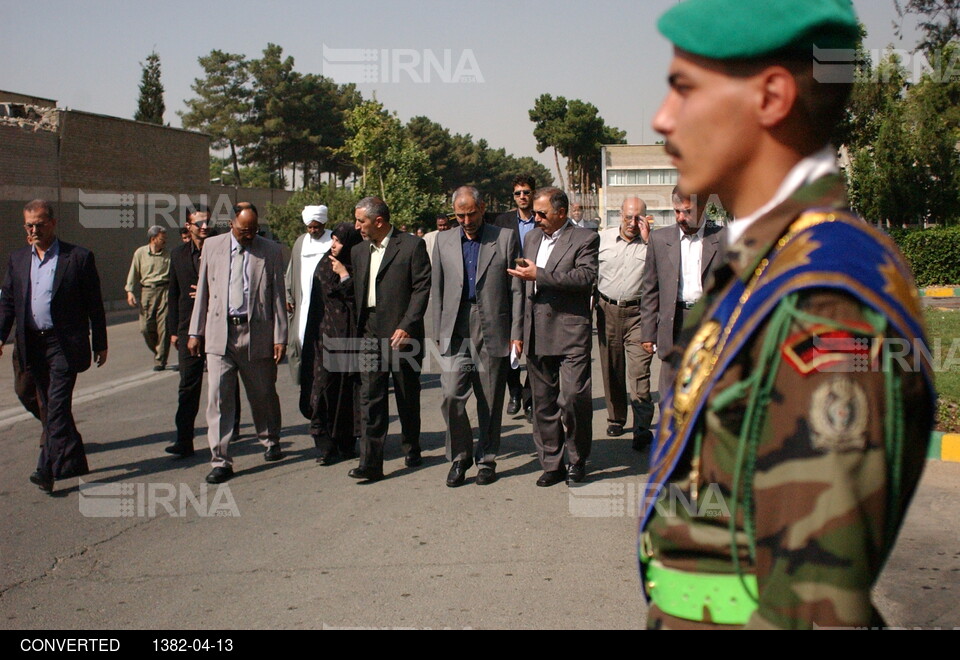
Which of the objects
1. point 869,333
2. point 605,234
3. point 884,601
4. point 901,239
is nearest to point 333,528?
point 884,601

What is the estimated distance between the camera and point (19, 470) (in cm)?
728

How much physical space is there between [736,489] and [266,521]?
5.00 m

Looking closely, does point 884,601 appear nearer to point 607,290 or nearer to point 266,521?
point 266,521

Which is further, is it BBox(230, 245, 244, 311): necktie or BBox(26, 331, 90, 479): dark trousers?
BBox(230, 245, 244, 311): necktie

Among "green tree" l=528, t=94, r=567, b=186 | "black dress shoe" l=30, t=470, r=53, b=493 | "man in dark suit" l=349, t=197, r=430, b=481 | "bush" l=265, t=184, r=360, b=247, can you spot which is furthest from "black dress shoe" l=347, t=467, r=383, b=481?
"green tree" l=528, t=94, r=567, b=186

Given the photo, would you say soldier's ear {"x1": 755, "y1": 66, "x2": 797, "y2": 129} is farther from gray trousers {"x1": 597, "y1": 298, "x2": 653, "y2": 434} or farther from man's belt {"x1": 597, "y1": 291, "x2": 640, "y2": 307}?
man's belt {"x1": 597, "y1": 291, "x2": 640, "y2": 307}

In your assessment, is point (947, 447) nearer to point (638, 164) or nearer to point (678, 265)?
point (678, 265)

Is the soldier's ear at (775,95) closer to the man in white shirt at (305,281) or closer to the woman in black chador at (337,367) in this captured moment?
the woman in black chador at (337,367)

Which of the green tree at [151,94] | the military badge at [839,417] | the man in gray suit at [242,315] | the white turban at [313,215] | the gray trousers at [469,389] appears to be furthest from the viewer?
the green tree at [151,94]

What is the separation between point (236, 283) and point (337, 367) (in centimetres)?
107

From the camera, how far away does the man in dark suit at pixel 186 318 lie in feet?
25.4

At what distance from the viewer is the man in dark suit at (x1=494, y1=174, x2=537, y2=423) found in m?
9.34

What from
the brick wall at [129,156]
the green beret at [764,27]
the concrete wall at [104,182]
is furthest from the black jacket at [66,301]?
the brick wall at [129,156]

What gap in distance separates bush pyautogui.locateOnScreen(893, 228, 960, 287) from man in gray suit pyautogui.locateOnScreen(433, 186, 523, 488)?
17468mm
